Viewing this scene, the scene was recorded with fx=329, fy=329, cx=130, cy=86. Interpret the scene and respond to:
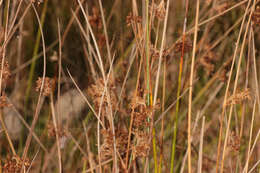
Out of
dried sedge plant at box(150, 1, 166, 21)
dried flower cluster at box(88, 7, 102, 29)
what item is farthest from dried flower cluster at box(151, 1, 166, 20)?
dried flower cluster at box(88, 7, 102, 29)

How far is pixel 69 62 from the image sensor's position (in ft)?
2.70

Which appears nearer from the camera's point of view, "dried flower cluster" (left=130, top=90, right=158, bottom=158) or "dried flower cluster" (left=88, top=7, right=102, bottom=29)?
"dried flower cluster" (left=130, top=90, right=158, bottom=158)

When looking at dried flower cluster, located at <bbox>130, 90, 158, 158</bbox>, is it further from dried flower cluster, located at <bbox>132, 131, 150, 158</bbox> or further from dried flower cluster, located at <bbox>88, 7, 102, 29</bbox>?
Result: dried flower cluster, located at <bbox>88, 7, 102, 29</bbox>

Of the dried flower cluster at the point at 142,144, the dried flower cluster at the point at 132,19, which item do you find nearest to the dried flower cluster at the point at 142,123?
the dried flower cluster at the point at 142,144

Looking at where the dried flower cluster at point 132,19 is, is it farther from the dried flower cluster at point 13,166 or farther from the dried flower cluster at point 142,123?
the dried flower cluster at point 13,166

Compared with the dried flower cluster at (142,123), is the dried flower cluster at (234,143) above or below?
below

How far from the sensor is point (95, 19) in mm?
773

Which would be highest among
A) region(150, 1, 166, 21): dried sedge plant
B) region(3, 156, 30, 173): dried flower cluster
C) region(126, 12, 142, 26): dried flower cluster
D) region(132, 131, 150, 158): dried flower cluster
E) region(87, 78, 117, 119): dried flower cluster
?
region(150, 1, 166, 21): dried sedge plant

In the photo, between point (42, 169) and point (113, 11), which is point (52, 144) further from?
point (113, 11)

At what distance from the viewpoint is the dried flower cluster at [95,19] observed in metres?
0.77

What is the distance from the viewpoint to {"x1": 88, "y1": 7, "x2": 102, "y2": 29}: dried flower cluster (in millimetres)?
766

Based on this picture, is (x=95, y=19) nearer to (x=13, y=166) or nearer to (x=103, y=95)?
(x=103, y=95)

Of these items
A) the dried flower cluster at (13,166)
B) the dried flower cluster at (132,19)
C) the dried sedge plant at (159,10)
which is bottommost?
the dried flower cluster at (13,166)

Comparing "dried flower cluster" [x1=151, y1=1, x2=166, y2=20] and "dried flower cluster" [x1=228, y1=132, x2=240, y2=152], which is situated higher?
"dried flower cluster" [x1=151, y1=1, x2=166, y2=20]
